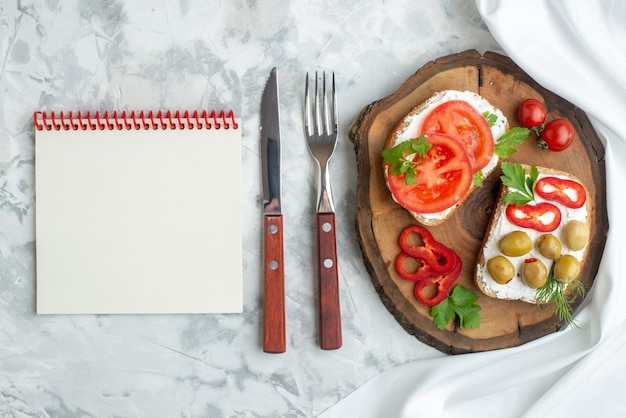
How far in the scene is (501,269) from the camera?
1.67 m

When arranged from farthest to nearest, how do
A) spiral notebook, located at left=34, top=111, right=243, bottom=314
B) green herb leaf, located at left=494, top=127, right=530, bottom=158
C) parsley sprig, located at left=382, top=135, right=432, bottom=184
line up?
1. spiral notebook, located at left=34, top=111, right=243, bottom=314
2. green herb leaf, located at left=494, top=127, right=530, bottom=158
3. parsley sprig, located at left=382, top=135, right=432, bottom=184

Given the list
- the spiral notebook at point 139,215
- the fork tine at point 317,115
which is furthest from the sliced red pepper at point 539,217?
the spiral notebook at point 139,215

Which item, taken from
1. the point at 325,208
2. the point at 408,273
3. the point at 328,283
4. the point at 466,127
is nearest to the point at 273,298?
the point at 328,283

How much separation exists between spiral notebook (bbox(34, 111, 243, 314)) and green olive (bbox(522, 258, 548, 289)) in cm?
89

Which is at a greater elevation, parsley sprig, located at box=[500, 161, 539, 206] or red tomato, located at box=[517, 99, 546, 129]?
red tomato, located at box=[517, 99, 546, 129]

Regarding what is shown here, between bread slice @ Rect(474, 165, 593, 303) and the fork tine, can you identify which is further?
the fork tine

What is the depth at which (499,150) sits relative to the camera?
5.65 ft

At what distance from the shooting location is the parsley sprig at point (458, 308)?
1.76 m

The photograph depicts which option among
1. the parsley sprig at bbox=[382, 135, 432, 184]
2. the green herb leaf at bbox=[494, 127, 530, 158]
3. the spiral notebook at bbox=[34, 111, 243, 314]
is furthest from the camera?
the spiral notebook at bbox=[34, 111, 243, 314]

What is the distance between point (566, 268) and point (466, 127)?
1.67 ft

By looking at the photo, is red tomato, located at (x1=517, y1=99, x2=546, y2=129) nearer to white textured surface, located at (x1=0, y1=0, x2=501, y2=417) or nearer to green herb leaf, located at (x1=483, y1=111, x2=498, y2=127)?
green herb leaf, located at (x1=483, y1=111, x2=498, y2=127)

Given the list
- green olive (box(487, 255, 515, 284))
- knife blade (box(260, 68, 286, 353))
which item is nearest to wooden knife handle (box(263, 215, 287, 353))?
knife blade (box(260, 68, 286, 353))

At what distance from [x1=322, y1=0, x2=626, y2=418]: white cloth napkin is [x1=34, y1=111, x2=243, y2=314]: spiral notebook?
28.3 inches

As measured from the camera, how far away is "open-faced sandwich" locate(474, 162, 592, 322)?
167cm
